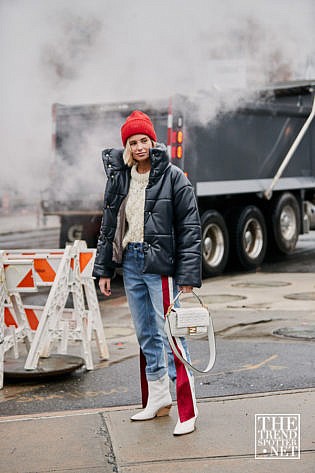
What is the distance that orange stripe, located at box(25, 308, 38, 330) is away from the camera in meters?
7.30

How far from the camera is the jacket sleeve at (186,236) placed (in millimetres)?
5051

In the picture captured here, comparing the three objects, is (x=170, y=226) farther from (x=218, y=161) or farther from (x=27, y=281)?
(x=218, y=161)

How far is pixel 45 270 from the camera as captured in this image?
712 centimetres

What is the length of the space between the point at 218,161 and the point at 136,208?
897cm

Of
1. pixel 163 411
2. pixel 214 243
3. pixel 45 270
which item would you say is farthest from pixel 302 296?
pixel 163 411

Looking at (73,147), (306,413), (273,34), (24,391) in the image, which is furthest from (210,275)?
(306,413)

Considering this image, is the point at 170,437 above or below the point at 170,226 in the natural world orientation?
below

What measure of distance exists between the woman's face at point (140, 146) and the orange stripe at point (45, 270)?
6.89ft

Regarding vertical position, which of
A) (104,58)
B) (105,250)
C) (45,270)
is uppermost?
(104,58)

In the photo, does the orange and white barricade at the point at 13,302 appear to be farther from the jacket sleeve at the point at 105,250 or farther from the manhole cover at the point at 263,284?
the manhole cover at the point at 263,284

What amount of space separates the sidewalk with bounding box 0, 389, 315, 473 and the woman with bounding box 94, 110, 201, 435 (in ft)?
0.54

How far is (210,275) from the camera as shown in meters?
14.0

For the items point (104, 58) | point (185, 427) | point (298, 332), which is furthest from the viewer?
point (104, 58)

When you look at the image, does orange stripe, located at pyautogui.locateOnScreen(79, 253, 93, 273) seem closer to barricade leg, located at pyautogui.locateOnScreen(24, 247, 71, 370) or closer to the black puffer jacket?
barricade leg, located at pyautogui.locateOnScreen(24, 247, 71, 370)
